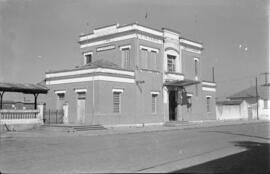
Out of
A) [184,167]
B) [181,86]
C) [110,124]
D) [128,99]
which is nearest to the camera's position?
[184,167]

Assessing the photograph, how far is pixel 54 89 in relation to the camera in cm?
3088

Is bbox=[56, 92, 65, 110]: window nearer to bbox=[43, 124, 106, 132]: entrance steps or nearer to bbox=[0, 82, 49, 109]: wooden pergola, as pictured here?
bbox=[0, 82, 49, 109]: wooden pergola

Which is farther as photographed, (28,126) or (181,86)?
(181,86)

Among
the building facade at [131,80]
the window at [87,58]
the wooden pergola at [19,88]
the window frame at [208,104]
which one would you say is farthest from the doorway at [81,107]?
the window frame at [208,104]

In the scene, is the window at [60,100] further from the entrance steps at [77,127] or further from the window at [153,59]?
the window at [153,59]

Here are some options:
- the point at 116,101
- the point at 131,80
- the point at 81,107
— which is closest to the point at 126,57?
the point at 131,80

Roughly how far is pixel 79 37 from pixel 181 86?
1243cm

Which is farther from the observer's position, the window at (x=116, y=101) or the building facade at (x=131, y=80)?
the window at (x=116, y=101)

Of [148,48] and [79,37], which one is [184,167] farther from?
[79,37]

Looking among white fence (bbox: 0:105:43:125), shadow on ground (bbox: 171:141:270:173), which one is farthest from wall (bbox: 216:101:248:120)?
shadow on ground (bbox: 171:141:270:173)

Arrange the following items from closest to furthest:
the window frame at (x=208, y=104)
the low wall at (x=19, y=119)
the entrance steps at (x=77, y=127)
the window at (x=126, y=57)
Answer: the low wall at (x=19, y=119)
the entrance steps at (x=77, y=127)
the window at (x=126, y=57)
the window frame at (x=208, y=104)

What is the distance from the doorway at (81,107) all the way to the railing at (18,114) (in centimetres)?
421

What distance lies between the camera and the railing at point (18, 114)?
74.9ft

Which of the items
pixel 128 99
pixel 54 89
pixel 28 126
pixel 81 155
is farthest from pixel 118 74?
pixel 81 155
